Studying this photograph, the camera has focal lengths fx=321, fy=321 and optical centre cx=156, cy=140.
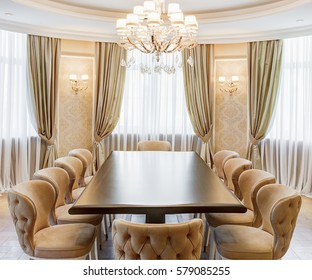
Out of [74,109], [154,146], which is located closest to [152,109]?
[154,146]

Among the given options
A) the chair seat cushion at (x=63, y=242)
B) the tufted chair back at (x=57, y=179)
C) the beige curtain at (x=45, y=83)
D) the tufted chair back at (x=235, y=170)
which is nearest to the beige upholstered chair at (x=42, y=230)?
the chair seat cushion at (x=63, y=242)

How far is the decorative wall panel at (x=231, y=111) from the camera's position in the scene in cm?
595

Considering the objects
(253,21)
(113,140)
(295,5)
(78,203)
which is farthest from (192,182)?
(113,140)

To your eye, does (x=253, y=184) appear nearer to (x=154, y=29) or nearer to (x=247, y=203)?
(x=247, y=203)

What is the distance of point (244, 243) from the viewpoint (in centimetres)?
227

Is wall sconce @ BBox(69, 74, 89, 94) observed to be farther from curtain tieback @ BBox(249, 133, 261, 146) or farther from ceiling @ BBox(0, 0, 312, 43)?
curtain tieback @ BBox(249, 133, 261, 146)

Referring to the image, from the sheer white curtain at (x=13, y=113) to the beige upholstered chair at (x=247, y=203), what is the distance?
12.5 ft

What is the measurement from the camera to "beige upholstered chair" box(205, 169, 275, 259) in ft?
8.66

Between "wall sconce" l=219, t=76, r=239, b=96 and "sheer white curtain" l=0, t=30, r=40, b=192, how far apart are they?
3477 mm

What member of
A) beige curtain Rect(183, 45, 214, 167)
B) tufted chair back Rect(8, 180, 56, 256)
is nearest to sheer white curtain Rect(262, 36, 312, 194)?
beige curtain Rect(183, 45, 214, 167)

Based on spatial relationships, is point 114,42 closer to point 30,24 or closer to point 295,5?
point 30,24

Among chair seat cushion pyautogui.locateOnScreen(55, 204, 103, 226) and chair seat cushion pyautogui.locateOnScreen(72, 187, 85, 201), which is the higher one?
chair seat cushion pyautogui.locateOnScreen(72, 187, 85, 201)

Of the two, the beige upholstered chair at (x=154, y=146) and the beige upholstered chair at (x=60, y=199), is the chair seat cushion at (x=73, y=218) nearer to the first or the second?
the beige upholstered chair at (x=60, y=199)

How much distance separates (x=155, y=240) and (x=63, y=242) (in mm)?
925
